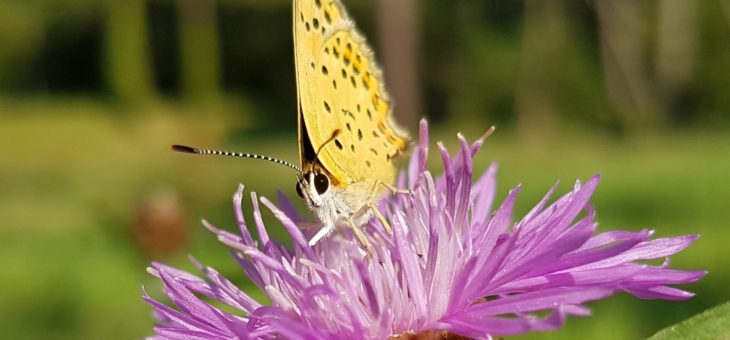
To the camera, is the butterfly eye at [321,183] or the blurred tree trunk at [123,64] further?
the blurred tree trunk at [123,64]

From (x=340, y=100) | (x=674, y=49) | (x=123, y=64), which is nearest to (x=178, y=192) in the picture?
(x=123, y=64)

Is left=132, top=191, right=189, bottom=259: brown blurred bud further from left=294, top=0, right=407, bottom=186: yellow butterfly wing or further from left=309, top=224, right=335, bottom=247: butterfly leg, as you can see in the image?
left=309, top=224, right=335, bottom=247: butterfly leg

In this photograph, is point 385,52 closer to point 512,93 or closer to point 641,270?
point 512,93

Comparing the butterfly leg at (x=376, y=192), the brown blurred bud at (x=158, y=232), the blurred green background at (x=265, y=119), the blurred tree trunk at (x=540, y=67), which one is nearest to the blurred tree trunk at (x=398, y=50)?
the blurred green background at (x=265, y=119)

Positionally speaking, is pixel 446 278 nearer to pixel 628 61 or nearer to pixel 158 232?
pixel 158 232

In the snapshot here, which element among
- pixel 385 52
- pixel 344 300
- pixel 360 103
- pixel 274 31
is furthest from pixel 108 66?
pixel 274 31

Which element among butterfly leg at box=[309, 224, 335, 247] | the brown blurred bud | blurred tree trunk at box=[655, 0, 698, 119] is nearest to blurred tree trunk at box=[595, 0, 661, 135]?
blurred tree trunk at box=[655, 0, 698, 119]

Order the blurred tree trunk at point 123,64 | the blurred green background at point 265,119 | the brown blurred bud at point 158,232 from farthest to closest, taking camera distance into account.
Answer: the blurred green background at point 265,119, the blurred tree trunk at point 123,64, the brown blurred bud at point 158,232

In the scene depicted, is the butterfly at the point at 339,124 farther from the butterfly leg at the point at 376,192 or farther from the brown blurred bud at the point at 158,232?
the brown blurred bud at the point at 158,232
